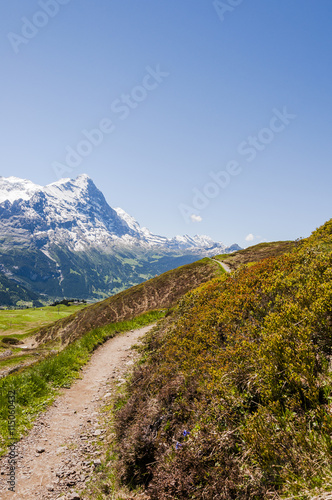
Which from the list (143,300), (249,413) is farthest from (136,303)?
(249,413)

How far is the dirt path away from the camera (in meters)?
6.60

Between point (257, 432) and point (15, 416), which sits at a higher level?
point (15, 416)

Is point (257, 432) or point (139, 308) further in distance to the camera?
point (139, 308)

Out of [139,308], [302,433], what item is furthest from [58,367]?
[139,308]

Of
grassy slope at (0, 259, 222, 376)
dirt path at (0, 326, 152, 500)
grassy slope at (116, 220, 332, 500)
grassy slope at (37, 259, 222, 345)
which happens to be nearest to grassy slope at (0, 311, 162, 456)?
dirt path at (0, 326, 152, 500)

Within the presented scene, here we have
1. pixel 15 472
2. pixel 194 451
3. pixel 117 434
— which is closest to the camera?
pixel 194 451

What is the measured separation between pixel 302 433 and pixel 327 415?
1.59ft

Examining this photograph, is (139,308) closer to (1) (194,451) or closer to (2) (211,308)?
(2) (211,308)

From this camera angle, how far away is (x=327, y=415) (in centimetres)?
376

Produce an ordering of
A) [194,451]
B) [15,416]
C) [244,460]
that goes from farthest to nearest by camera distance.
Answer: [15,416]
[194,451]
[244,460]

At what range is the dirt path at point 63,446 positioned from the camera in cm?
660

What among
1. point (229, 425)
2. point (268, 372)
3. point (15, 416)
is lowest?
point (229, 425)

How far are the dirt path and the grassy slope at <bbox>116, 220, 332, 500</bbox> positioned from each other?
5.25 feet

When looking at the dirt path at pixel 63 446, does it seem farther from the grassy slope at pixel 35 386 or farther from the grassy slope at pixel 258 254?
the grassy slope at pixel 258 254
